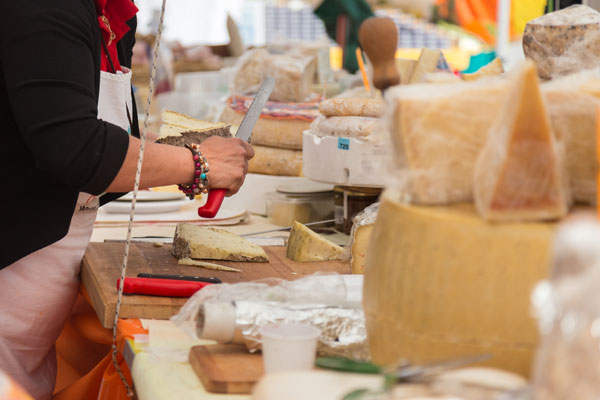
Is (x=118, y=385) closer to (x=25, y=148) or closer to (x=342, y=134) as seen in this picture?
(x=25, y=148)

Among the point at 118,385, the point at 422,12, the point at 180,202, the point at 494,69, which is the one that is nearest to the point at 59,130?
the point at 118,385

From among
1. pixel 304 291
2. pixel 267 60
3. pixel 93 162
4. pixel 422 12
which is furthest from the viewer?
pixel 422 12

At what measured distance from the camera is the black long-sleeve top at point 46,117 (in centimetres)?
138

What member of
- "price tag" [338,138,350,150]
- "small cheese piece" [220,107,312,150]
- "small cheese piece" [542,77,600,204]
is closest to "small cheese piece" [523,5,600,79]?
"small cheese piece" [542,77,600,204]

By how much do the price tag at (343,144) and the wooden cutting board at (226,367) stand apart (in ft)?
3.37

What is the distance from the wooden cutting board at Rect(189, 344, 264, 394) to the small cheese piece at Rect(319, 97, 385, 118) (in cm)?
111

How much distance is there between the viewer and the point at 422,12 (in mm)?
7352

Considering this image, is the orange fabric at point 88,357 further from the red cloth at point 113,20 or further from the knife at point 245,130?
the red cloth at point 113,20

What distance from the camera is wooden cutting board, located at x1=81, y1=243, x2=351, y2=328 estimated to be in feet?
4.56

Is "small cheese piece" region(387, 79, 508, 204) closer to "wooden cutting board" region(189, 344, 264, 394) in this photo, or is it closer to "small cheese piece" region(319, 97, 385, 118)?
"wooden cutting board" region(189, 344, 264, 394)

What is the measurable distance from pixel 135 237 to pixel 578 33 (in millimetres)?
1337

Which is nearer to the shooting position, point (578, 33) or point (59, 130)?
point (578, 33)

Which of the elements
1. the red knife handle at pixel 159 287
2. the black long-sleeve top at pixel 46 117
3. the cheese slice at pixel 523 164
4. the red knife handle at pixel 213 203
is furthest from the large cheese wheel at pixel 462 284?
the red knife handle at pixel 213 203

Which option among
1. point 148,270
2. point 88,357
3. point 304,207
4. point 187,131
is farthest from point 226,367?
point 304,207
